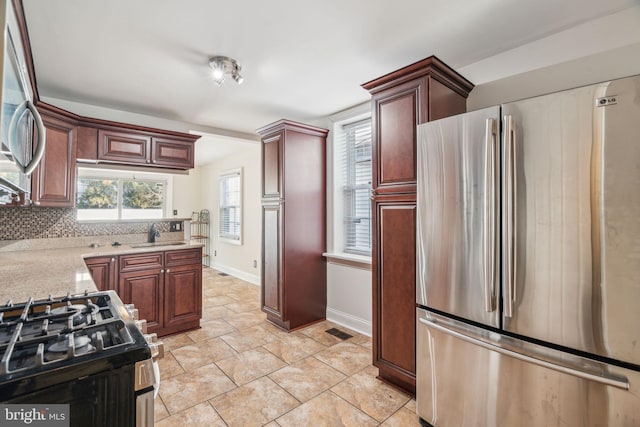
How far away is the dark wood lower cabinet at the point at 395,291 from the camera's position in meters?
2.10

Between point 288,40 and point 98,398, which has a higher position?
point 288,40

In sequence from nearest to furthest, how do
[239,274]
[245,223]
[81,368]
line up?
1. [81,368]
2. [245,223]
3. [239,274]

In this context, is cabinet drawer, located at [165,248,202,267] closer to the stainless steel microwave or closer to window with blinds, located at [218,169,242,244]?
the stainless steel microwave

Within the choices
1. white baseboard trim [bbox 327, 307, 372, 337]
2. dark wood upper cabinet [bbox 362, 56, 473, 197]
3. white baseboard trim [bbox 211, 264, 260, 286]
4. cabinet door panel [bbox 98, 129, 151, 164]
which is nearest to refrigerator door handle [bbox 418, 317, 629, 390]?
dark wood upper cabinet [bbox 362, 56, 473, 197]

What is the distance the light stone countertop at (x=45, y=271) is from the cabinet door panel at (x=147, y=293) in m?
0.25

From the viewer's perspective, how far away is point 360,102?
3.24m

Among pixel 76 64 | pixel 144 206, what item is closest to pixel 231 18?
pixel 76 64

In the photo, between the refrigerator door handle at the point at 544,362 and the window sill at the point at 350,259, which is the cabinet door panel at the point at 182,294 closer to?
the window sill at the point at 350,259

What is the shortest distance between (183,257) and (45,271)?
4.47ft

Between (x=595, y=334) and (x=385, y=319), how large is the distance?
124 cm

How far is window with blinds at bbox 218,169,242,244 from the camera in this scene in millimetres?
5820

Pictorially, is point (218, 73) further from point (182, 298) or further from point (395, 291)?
point (182, 298)

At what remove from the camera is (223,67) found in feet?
7.68

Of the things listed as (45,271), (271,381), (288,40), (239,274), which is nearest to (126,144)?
(45,271)
